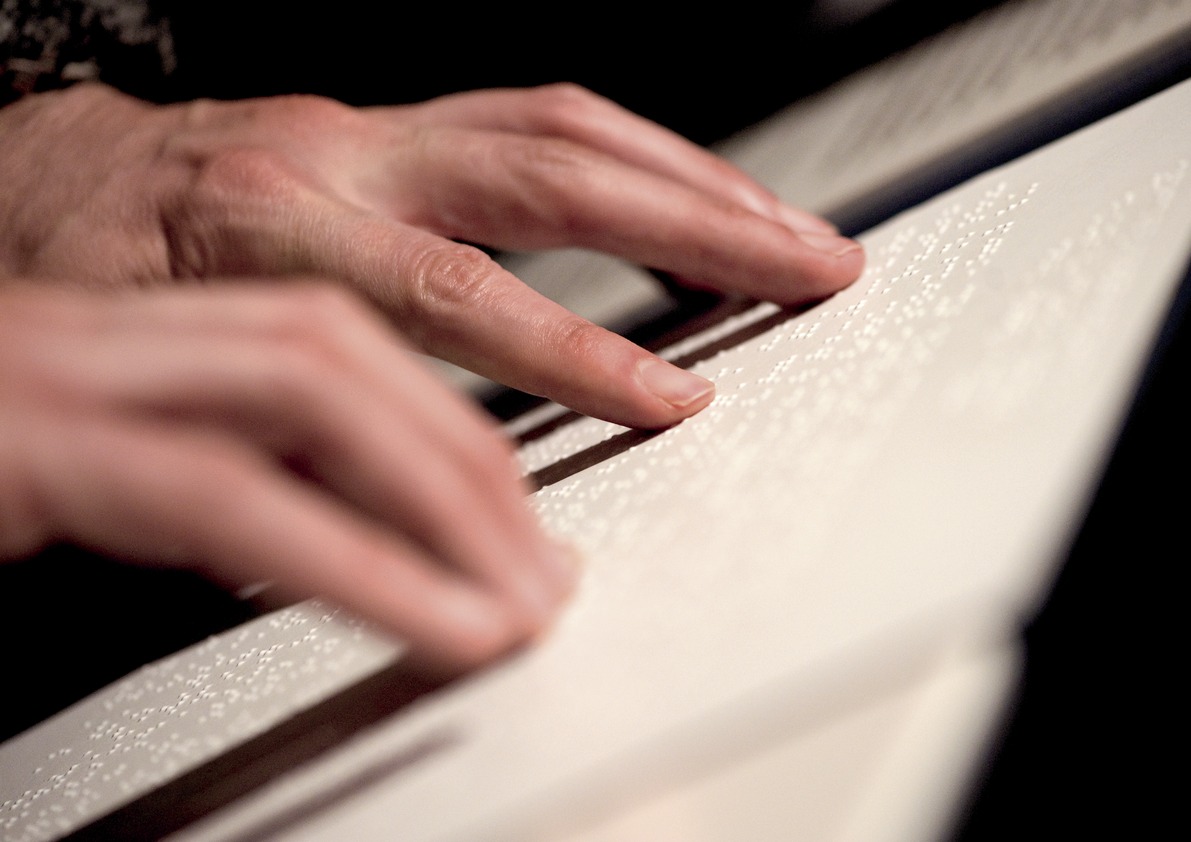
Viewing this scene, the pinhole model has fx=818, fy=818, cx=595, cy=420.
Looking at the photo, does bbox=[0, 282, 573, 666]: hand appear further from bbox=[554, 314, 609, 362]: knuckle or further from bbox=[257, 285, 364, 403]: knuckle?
bbox=[554, 314, 609, 362]: knuckle

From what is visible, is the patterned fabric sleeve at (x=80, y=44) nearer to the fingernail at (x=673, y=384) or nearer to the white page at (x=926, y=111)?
the white page at (x=926, y=111)

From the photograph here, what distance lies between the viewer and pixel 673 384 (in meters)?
0.37

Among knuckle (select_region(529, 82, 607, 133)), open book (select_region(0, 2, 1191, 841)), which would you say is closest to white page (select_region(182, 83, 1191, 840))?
open book (select_region(0, 2, 1191, 841))

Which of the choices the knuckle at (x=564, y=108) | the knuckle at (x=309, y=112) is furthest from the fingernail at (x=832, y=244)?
the knuckle at (x=309, y=112)

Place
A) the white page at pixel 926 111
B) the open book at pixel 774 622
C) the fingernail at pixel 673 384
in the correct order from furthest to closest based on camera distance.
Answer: the white page at pixel 926 111, the fingernail at pixel 673 384, the open book at pixel 774 622

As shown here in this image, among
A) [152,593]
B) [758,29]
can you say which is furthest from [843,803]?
[758,29]

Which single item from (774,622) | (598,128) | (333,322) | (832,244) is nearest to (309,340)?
(333,322)

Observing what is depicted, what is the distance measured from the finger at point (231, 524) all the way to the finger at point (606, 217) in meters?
0.31

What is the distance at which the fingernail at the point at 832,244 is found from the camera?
441 mm

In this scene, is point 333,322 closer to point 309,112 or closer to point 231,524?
point 231,524

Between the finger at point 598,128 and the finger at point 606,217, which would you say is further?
the finger at point 598,128

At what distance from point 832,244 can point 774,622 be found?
31 centimetres

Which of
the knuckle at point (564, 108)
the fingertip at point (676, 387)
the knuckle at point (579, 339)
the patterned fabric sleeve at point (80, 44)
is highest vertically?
the patterned fabric sleeve at point (80, 44)

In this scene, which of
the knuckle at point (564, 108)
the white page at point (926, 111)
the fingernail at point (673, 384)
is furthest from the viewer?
the knuckle at point (564, 108)
